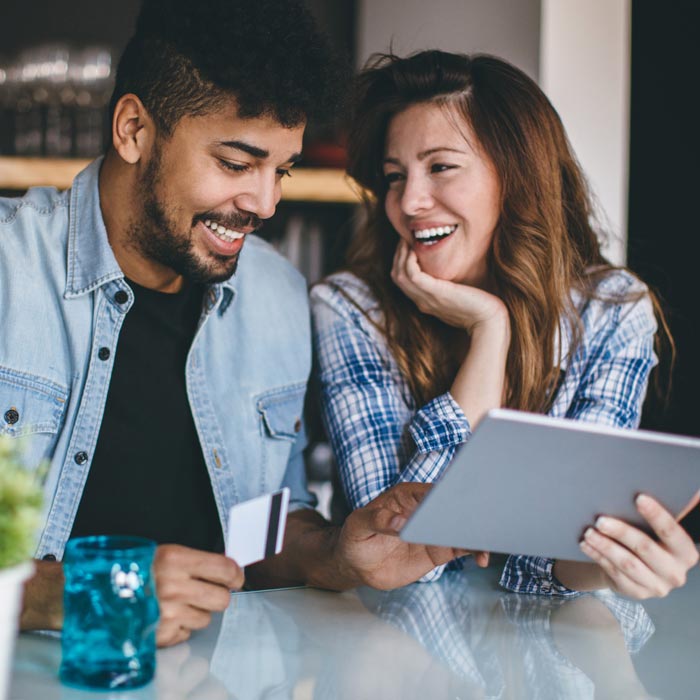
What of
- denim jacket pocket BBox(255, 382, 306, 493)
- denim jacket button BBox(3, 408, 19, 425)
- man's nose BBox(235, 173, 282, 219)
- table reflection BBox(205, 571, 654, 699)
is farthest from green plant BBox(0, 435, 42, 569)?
denim jacket pocket BBox(255, 382, 306, 493)

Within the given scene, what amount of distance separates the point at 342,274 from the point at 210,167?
1.46ft

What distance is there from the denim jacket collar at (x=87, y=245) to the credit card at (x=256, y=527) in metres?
0.54

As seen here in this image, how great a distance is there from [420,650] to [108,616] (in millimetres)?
364

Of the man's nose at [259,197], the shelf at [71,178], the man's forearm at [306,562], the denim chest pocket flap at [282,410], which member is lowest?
the man's forearm at [306,562]

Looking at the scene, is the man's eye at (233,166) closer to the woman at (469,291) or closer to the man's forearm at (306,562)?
the woman at (469,291)

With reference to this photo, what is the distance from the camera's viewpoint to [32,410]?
1.38m

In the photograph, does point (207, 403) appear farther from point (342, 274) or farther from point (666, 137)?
point (666, 137)

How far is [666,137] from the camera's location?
89.7 inches

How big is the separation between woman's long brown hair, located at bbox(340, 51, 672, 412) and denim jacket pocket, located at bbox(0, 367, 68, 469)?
0.58 m

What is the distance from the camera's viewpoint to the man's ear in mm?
1466

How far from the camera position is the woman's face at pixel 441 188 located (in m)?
1.65

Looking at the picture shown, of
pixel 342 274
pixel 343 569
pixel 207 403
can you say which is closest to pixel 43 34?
pixel 342 274

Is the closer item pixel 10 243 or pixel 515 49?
pixel 10 243

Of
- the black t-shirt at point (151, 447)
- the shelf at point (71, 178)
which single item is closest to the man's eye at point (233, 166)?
the black t-shirt at point (151, 447)
